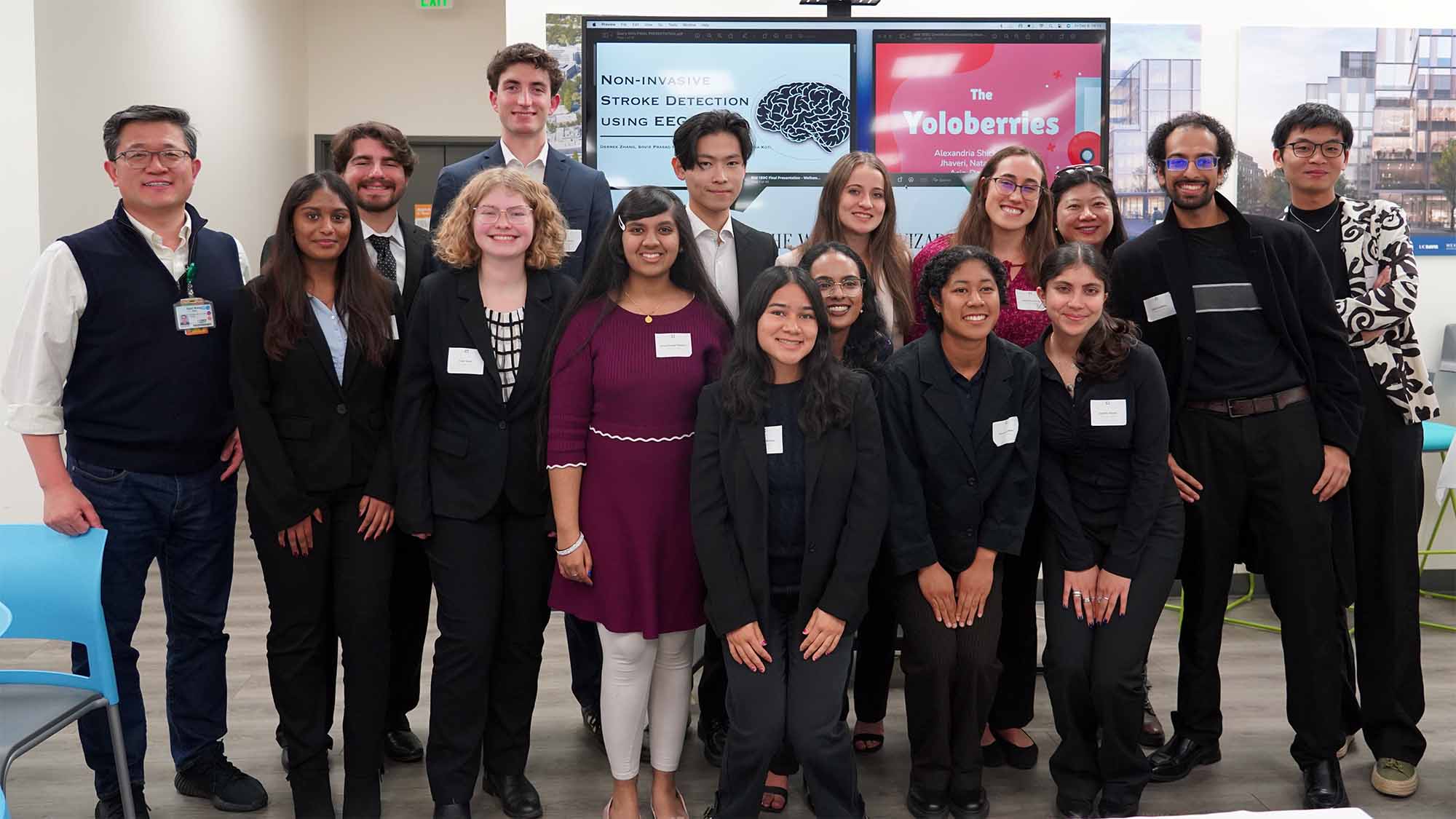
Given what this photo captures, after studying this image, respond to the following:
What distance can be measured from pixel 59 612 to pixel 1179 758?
2.80 m

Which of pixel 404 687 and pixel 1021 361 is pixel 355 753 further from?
pixel 1021 361

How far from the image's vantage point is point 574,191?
341 cm

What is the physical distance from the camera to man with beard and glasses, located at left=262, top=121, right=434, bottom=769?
3.09 metres

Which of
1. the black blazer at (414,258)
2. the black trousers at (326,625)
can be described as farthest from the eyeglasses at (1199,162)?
the black trousers at (326,625)

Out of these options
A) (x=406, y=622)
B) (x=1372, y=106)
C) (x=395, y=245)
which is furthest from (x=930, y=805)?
(x=1372, y=106)

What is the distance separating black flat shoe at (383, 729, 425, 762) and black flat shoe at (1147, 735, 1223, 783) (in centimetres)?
205

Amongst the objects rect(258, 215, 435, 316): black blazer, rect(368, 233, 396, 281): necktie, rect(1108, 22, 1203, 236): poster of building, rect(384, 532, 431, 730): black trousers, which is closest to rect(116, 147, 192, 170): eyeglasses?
rect(258, 215, 435, 316): black blazer

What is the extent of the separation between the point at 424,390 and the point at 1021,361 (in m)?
1.46

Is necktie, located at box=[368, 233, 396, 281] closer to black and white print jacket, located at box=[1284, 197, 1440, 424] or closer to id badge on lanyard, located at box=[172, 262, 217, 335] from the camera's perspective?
id badge on lanyard, located at box=[172, 262, 217, 335]

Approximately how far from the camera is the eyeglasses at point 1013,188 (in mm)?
3160

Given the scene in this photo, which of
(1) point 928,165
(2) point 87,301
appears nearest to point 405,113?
(1) point 928,165

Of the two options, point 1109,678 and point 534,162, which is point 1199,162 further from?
point 534,162

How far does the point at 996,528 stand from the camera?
109 inches

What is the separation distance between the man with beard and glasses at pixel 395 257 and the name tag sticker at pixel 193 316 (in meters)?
0.48
